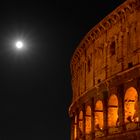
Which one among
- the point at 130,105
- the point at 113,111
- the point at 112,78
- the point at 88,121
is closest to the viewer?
the point at 130,105

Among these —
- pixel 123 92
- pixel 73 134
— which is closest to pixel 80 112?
pixel 73 134

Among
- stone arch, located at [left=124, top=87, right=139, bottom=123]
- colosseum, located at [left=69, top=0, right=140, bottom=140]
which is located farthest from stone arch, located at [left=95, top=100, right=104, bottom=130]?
stone arch, located at [left=124, top=87, right=139, bottom=123]

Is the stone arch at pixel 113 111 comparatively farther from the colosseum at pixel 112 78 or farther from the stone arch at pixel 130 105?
the stone arch at pixel 130 105

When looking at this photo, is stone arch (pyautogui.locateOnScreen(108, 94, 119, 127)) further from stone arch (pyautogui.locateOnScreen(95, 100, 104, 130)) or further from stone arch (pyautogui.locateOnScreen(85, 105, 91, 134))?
stone arch (pyautogui.locateOnScreen(85, 105, 91, 134))

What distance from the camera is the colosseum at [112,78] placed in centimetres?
2266

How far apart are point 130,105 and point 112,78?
Result: 2051 mm

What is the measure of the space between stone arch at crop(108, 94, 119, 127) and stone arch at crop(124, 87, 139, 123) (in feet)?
5.15

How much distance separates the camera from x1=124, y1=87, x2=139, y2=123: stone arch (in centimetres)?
2268

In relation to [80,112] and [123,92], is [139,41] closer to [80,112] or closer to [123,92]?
[123,92]

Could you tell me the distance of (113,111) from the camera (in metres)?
25.2

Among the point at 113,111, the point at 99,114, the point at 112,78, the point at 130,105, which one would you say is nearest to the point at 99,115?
the point at 99,114

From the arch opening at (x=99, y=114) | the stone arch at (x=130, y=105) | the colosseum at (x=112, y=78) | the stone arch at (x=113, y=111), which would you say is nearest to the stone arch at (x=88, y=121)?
the colosseum at (x=112, y=78)

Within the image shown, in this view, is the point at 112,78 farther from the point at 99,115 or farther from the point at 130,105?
the point at 99,115

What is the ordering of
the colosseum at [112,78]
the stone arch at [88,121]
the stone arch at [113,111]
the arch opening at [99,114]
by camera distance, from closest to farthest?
the colosseum at [112,78]
the stone arch at [113,111]
the arch opening at [99,114]
the stone arch at [88,121]
